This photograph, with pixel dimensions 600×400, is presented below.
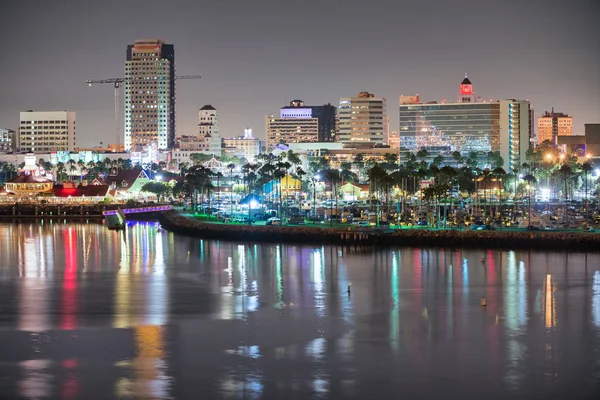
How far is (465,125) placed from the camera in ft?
449

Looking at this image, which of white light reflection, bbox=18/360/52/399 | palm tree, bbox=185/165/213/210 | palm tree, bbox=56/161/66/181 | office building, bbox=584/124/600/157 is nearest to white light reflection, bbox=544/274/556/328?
white light reflection, bbox=18/360/52/399

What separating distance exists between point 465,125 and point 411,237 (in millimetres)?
81593

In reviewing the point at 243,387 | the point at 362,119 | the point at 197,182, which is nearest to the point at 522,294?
the point at 243,387

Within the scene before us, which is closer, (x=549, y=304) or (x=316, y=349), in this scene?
(x=316, y=349)

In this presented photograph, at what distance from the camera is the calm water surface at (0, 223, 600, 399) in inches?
980

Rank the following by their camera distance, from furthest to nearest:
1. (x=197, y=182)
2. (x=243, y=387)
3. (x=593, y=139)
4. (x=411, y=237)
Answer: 1. (x=593, y=139)
2. (x=197, y=182)
3. (x=411, y=237)
4. (x=243, y=387)

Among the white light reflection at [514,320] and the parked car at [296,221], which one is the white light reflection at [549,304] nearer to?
the white light reflection at [514,320]

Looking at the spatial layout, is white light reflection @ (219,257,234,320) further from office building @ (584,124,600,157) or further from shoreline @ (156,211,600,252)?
office building @ (584,124,600,157)

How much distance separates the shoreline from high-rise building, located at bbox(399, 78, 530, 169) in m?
76.1

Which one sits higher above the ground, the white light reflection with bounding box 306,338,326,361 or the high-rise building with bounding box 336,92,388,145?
the high-rise building with bounding box 336,92,388,145

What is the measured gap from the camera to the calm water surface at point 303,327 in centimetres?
2489

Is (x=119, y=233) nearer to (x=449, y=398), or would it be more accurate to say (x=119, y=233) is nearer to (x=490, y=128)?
(x=449, y=398)

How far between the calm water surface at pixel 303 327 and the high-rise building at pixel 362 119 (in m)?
135

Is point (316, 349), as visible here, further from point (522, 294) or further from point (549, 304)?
point (522, 294)
